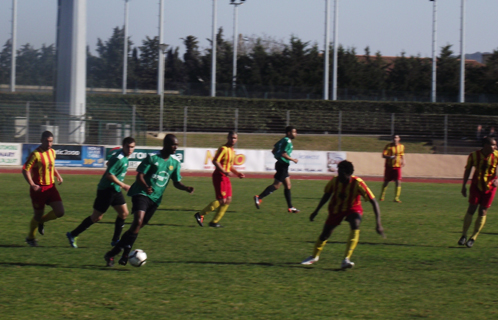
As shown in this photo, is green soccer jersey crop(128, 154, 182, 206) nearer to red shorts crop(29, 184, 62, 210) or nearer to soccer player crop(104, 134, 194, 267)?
soccer player crop(104, 134, 194, 267)

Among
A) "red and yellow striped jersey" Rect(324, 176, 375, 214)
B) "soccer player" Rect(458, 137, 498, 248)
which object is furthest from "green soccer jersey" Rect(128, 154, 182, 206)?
"soccer player" Rect(458, 137, 498, 248)

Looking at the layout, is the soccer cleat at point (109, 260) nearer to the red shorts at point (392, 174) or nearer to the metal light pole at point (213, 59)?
the red shorts at point (392, 174)

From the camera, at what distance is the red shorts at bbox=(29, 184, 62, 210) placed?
802 cm

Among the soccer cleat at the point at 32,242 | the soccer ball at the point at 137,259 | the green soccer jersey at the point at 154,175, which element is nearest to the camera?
the soccer ball at the point at 137,259

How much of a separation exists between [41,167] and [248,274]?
3721mm

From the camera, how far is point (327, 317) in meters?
5.02

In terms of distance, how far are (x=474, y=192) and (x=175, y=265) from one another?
5.02 meters

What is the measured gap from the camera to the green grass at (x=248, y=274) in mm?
5203

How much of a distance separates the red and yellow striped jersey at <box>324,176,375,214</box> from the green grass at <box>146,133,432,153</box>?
20555mm

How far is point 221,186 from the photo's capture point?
10.2 m

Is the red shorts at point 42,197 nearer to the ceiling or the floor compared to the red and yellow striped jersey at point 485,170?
nearer to the floor

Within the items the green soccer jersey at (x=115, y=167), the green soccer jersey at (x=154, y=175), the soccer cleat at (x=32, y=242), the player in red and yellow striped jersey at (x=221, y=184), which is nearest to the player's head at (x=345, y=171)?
the green soccer jersey at (x=154, y=175)

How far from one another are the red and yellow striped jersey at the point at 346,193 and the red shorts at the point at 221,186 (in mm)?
3598

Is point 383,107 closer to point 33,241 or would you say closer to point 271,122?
point 271,122
